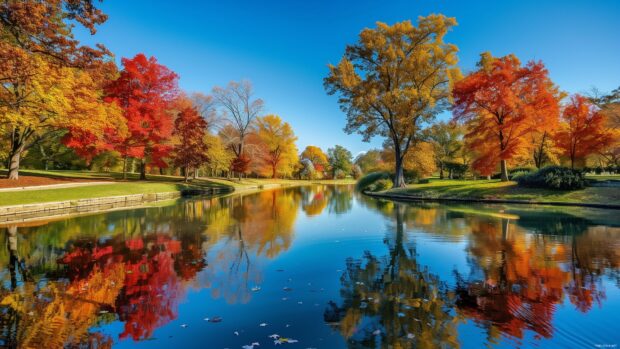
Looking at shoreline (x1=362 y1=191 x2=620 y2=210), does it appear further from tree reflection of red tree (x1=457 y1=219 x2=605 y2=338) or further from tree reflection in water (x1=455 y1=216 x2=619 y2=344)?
tree reflection of red tree (x1=457 y1=219 x2=605 y2=338)

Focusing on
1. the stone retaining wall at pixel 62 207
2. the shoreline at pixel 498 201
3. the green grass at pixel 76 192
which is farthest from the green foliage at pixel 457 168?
the stone retaining wall at pixel 62 207

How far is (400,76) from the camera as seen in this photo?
31.3 meters

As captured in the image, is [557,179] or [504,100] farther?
[504,100]

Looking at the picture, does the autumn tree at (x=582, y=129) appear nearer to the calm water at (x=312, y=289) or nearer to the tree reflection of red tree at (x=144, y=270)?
the calm water at (x=312, y=289)

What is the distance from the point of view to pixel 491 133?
94.2ft

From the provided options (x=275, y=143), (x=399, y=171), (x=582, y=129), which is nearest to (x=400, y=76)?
(x=399, y=171)

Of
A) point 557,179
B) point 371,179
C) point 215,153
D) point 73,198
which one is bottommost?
point 73,198

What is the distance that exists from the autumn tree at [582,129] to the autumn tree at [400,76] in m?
10.3

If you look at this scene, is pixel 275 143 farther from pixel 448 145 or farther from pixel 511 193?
pixel 511 193

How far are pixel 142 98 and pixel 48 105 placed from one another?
12.9m

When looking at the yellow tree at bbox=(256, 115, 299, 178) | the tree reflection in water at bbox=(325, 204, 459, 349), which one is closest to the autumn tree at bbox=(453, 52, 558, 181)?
the tree reflection in water at bbox=(325, 204, 459, 349)

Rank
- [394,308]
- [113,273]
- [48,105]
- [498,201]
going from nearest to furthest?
[394,308]
[113,273]
[48,105]
[498,201]

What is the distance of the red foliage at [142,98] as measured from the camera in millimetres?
31922

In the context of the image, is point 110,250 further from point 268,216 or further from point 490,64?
point 490,64
